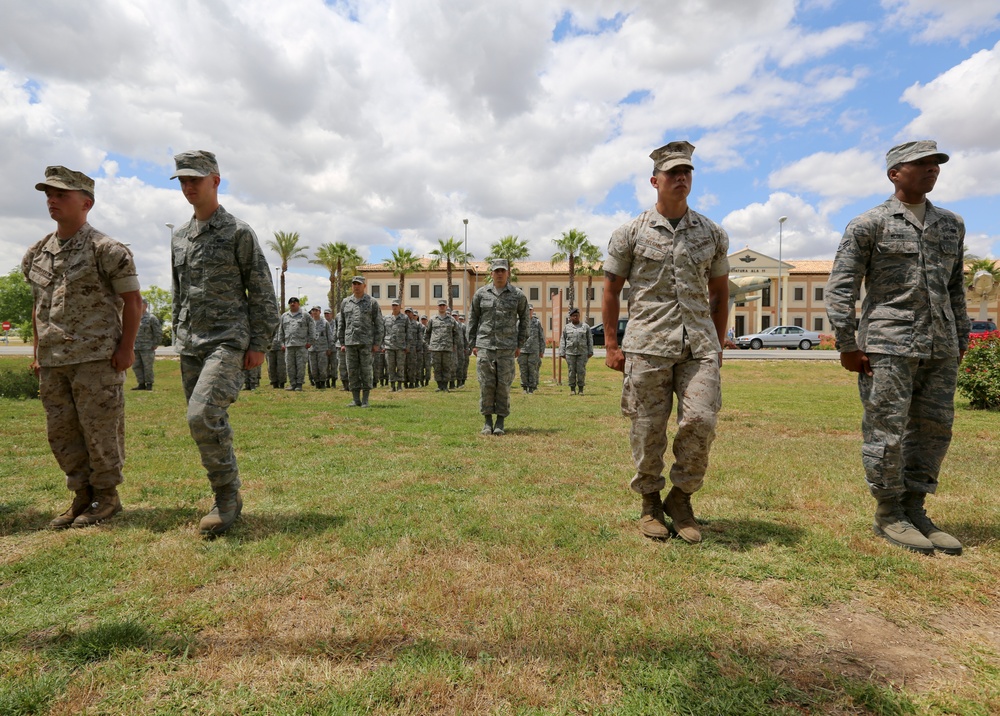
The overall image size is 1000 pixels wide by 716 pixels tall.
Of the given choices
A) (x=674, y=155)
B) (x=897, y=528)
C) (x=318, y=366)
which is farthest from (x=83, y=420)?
(x=318, y=366)

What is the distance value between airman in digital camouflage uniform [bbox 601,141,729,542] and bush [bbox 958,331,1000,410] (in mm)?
10304

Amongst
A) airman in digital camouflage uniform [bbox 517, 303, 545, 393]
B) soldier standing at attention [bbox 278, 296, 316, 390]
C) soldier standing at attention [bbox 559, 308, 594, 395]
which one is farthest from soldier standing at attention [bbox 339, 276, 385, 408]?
soldier standing at attention [bbox 559, 308, 594, 395]

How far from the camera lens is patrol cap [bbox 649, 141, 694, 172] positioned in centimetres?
374

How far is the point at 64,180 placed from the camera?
4086 millimetres

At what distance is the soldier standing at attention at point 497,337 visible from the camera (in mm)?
8039

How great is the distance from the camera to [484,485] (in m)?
5.08

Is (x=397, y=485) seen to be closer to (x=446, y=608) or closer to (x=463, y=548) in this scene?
(x=463, y=548)

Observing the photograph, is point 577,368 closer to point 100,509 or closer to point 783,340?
point 100,509

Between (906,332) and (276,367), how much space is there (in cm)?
1473

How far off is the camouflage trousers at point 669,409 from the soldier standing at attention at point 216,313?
247cm

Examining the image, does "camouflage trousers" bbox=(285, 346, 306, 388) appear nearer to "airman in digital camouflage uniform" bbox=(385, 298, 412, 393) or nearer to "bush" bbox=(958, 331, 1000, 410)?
"airman in digital camouflage uniform" bbox=(385, 298, 412, 393)

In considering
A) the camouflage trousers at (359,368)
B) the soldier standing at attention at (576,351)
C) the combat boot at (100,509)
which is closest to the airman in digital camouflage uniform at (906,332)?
the combat boot at (100,509)

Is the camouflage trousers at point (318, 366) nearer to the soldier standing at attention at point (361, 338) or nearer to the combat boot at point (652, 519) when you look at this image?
the soldier standing at attention at point (361, 338)

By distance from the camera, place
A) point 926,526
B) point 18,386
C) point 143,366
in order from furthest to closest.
Answer: point 143,366
point 18,386
point 926,526
